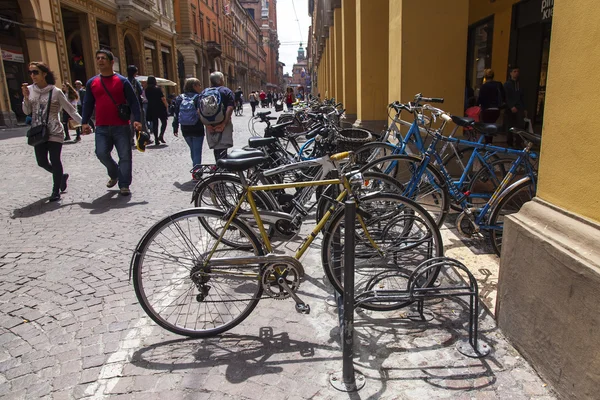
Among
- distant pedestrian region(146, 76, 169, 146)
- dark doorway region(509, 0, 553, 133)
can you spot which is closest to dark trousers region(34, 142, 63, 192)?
distant pedestrian region(146, 76, 169, 146)

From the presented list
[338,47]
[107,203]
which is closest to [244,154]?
[107,203]

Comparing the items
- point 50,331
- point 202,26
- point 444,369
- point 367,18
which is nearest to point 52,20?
point 367,18

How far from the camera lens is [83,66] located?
25.6 m

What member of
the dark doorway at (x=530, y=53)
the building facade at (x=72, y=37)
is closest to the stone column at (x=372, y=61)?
the dark doorway at (x=530, y=53)

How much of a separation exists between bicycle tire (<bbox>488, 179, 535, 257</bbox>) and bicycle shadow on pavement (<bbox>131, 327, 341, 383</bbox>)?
5.84ft

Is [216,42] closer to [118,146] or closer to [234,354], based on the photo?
[118,146]

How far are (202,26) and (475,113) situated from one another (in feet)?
158

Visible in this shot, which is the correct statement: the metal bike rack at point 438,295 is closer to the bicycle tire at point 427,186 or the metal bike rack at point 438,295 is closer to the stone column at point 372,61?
the bicycle tire at point 427,186

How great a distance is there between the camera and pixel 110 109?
255 inches

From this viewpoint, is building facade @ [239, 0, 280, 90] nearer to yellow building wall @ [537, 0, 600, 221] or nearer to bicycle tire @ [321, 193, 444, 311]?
bicycle tire @ [321, 193, 444, 311]

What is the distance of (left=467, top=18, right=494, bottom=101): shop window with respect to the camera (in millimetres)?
11545

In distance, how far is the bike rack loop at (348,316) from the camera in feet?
7.68

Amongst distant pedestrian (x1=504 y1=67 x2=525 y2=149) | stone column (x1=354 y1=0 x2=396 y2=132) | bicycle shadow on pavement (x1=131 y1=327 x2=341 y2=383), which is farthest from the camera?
stone column (x1=354 y1=0 x2=396 y2=132)

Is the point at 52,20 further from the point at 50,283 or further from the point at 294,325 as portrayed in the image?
the point at 294,325
